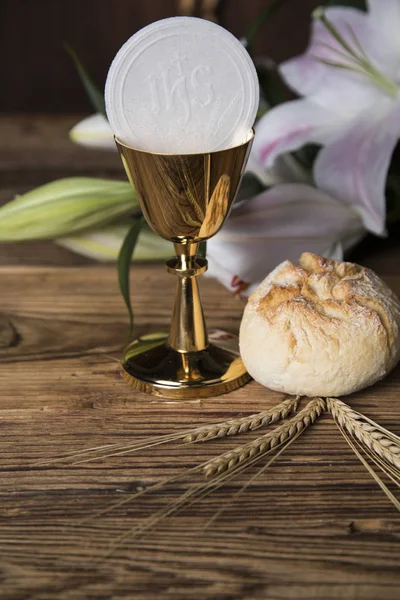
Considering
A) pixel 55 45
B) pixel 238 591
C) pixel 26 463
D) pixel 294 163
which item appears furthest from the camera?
pixel 55 45

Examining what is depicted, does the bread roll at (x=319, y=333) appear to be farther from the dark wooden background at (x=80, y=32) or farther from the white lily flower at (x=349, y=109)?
the dark wooden background at (x=80, y=32)

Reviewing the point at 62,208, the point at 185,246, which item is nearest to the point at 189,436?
the point at 185,246

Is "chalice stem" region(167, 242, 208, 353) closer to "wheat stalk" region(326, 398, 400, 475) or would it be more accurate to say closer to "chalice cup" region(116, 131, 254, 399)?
"chalice cup" region(116, 131, 254, 399)

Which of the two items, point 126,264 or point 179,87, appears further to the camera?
point 126,264

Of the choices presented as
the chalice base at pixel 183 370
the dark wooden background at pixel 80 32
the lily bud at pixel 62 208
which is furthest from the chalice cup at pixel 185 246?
the dark wooden background at pixel 80 32

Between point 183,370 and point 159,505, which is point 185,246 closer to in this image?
point 183,370

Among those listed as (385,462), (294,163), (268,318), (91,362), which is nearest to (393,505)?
(385,462)

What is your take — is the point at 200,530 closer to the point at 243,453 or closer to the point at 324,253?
the point at 243,453
